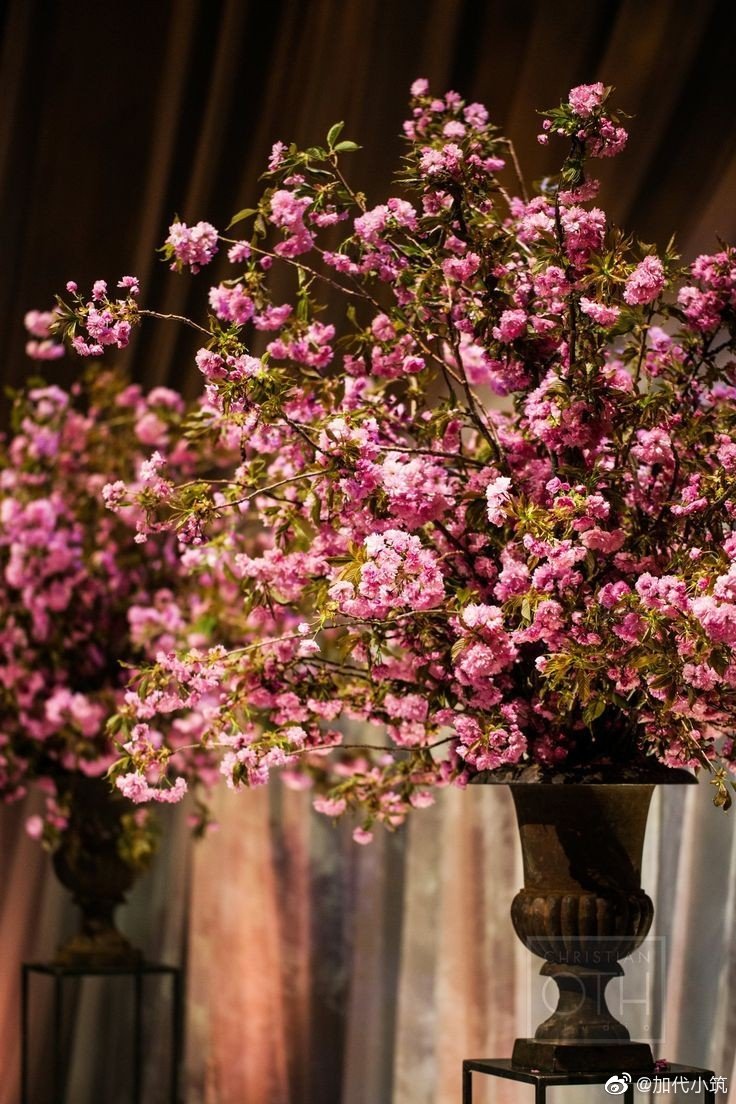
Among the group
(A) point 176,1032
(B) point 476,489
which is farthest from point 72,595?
(B) point 476,489

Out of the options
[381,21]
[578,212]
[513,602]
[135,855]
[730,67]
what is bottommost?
[135,855]

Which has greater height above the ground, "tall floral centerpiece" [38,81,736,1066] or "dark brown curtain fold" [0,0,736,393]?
"dark brown curtain fold" [0,0,736,393]

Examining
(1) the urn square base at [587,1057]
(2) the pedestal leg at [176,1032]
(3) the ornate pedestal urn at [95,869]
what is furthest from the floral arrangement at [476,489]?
(2) the pedestal leg at [176,1032]

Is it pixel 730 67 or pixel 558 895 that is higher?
pixel 730 67

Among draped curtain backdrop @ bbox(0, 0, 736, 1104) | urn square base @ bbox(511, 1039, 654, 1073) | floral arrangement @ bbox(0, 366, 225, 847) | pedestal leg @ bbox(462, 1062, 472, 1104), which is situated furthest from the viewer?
floral arrangement @ bbox(0, 366, 225, 847)

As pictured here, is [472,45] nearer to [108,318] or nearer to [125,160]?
[125,160]

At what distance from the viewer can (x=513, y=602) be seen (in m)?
1.75

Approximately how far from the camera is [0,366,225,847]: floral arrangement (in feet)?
10.3

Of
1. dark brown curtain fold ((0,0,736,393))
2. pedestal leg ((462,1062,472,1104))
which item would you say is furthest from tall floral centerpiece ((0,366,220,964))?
pedestal leg ((462,1062,472,1104))

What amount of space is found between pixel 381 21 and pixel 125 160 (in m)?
0.85

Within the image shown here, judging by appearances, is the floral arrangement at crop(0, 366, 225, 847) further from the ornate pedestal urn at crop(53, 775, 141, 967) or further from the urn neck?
the urn neck

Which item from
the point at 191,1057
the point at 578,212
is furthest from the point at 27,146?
the point at 578,212

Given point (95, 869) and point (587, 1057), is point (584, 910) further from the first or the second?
point (95, 869)

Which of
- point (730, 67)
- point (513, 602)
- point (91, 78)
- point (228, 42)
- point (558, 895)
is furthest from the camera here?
point (91, 78)
